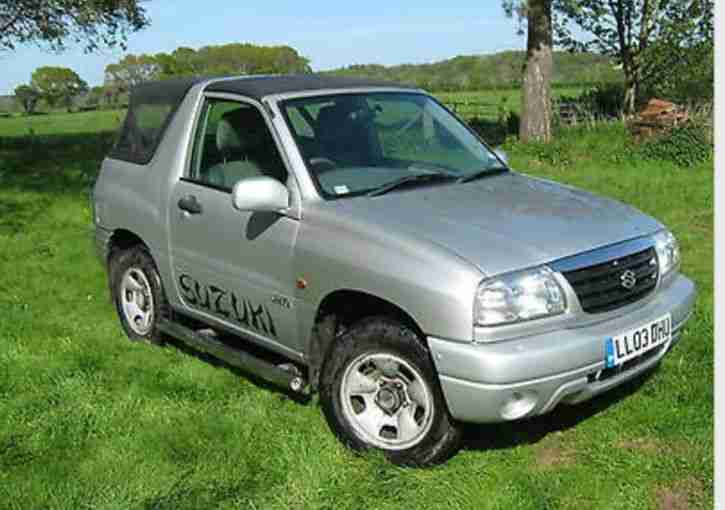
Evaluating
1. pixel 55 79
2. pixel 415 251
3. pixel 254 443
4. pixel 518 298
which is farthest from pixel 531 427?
pixel 55 79

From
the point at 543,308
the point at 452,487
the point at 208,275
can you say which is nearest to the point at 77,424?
the point at 208,275

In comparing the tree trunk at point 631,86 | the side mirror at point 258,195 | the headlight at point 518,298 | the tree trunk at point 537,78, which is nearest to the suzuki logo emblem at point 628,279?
the headlight at point 518,298

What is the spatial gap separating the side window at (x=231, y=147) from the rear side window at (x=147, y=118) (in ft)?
1.18

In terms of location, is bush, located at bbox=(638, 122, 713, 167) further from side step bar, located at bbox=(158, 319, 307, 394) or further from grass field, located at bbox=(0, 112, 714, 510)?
side step bar, located at bbox=(158, 319, 307, 394)

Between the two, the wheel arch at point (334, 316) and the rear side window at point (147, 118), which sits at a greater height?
the rear side window at point (147, 118)

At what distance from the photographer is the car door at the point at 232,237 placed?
479cm

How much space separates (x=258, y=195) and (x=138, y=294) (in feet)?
6.71

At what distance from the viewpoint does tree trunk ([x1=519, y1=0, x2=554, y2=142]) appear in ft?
54.1

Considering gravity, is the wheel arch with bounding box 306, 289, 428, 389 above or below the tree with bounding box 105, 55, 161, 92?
below

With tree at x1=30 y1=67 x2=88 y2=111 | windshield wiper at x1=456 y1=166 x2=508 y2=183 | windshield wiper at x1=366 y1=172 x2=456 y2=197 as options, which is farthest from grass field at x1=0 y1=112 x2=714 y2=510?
tree at x1=30 y1=67 x2=88 y2=111

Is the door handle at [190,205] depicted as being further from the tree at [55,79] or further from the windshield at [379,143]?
the tree at [55,79]

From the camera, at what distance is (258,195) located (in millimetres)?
4551

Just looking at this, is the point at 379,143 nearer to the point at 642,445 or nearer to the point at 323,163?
the point at 323,163

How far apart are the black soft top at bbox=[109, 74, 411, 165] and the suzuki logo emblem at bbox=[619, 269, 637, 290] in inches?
83.0
